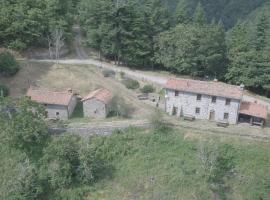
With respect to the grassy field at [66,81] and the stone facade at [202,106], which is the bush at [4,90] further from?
the stone facade at [202,106]

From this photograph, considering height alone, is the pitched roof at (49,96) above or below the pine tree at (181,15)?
below

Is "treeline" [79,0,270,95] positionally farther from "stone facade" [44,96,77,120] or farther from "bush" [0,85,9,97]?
"bush" [0,85,9,97]

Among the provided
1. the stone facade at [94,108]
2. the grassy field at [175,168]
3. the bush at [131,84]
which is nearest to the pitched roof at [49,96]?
the stone facade at [94,108]

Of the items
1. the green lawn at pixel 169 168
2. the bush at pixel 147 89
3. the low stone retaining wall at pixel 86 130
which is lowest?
the green lawn at pixel 169 168

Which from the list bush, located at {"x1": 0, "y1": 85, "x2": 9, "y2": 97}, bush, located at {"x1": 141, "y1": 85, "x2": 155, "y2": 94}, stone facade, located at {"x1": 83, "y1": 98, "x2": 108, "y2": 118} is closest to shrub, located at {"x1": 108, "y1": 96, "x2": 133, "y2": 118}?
stone facade, located at {"x1": 83, "y1": 98, "x2": 108, "y2": 118}

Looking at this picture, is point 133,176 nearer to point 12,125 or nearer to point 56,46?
point 12,125

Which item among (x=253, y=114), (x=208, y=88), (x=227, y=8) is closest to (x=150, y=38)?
(x=208, y=88)

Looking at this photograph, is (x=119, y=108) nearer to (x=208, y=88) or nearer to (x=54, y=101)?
(x=54, y=101)

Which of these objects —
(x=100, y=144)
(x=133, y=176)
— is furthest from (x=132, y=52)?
(x=133, y=176)
